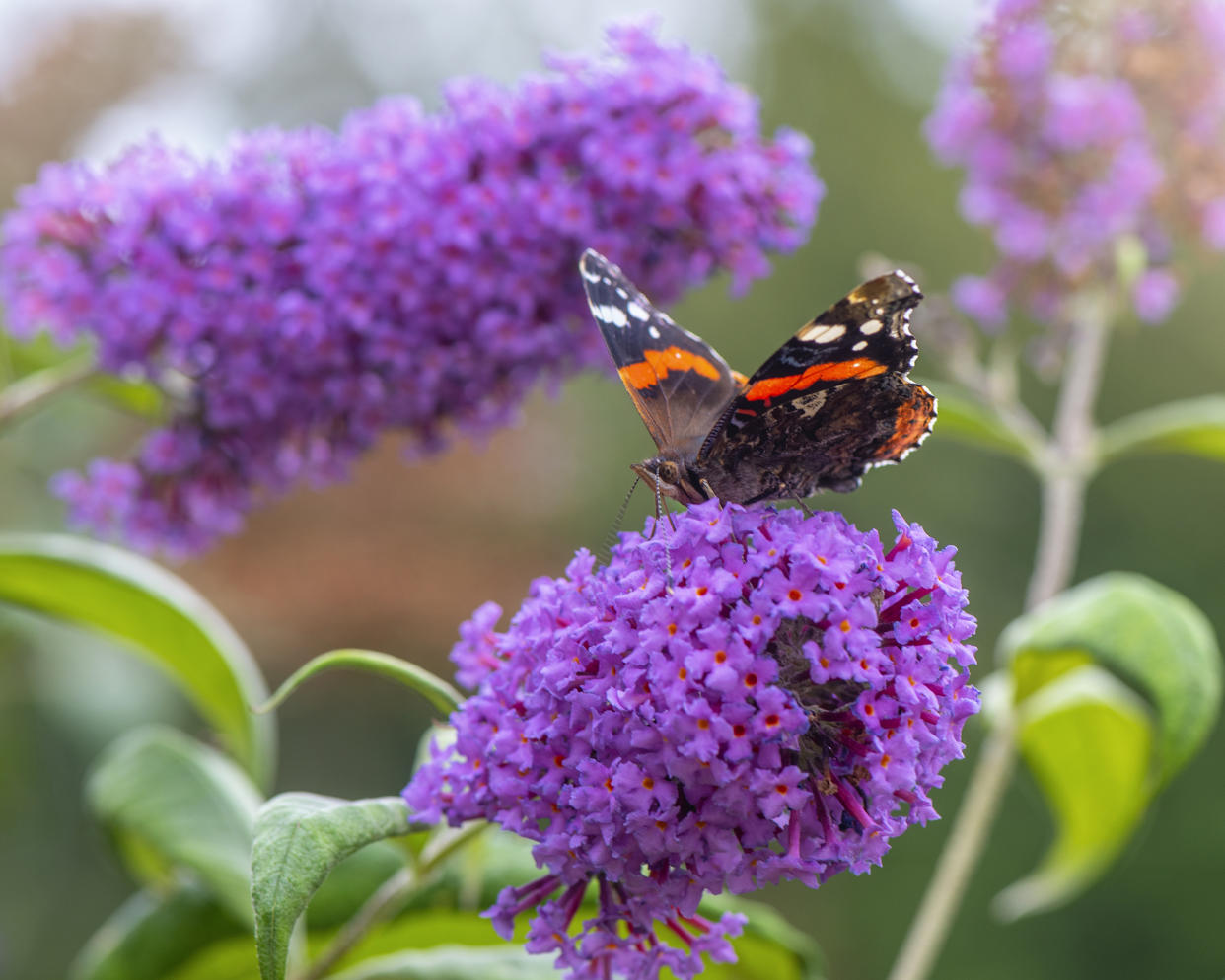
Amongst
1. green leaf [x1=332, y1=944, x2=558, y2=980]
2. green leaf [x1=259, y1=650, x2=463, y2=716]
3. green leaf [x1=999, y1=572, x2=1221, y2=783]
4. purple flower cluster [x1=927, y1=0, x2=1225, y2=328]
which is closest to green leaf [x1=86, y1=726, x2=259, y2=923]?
green leaf [x1=332, y1=944, x2=558, y2=980]

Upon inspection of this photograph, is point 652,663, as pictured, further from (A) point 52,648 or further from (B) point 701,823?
(A) point 52,648

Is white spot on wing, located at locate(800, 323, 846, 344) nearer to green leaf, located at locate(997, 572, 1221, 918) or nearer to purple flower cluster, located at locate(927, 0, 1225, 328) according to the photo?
green leaf, located at locate(997, 572, 1221, 918)

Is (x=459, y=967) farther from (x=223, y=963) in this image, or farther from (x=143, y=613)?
(x=143, y=613)

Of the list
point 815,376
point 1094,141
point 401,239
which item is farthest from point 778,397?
point 1094,141

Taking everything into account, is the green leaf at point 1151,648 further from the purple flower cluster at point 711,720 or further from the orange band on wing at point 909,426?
the purple flower cluster at point 711,720

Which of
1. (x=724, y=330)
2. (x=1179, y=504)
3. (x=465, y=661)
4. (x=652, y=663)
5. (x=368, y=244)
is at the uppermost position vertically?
→ (x=724, y=330)

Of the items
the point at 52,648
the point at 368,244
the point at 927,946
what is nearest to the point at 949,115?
the point at 368,244
